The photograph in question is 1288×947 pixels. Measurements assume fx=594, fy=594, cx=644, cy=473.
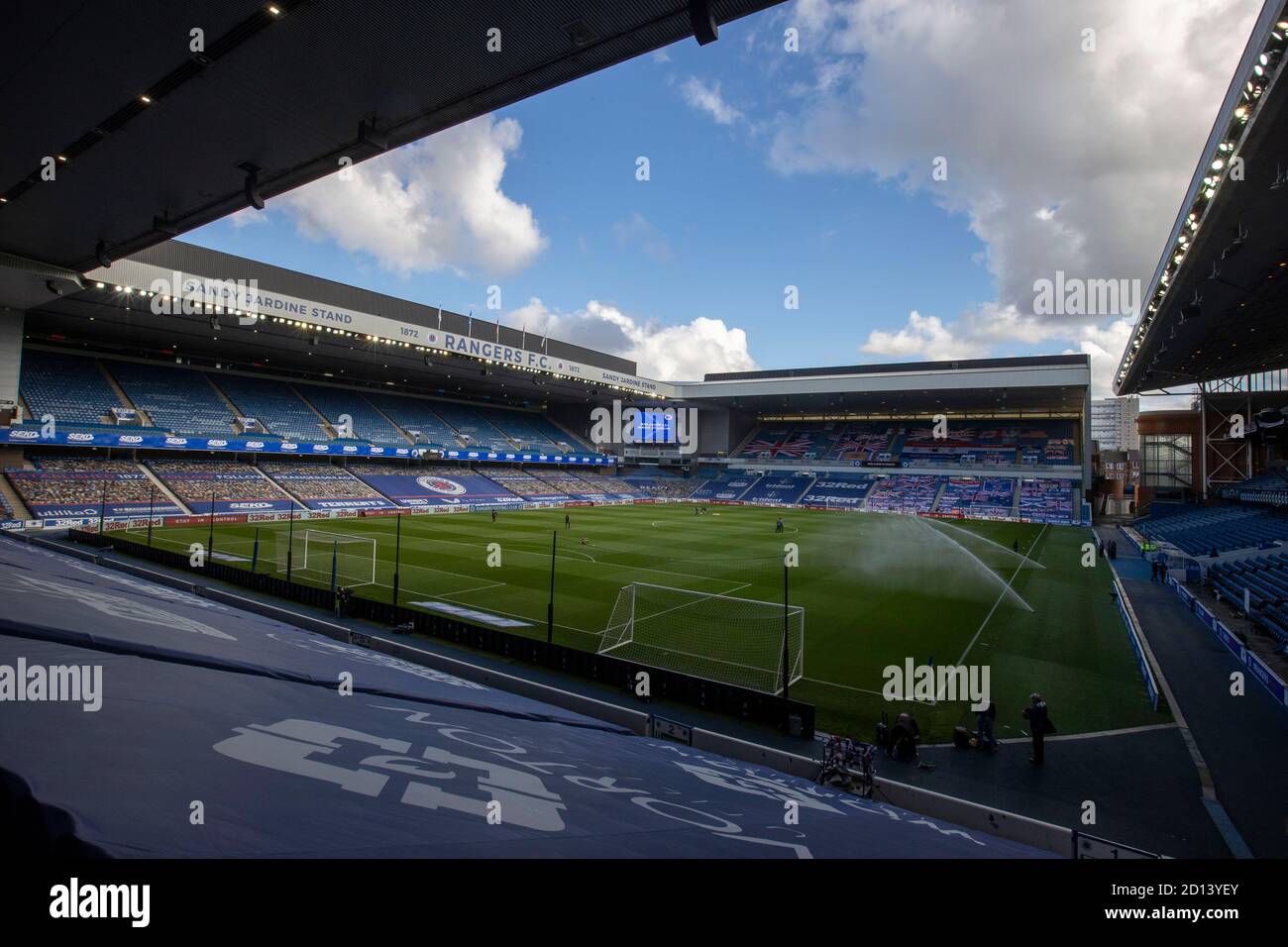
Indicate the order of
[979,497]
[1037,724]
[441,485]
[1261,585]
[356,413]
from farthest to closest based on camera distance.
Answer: [979,497] → [356,413] → [441,485] → [1261,585] → [1037,724]

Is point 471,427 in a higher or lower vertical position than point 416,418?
lower

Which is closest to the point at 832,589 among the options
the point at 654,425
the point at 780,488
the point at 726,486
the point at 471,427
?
the point at 780,488

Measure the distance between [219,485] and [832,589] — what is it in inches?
1634

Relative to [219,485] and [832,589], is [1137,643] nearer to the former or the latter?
[832,589]

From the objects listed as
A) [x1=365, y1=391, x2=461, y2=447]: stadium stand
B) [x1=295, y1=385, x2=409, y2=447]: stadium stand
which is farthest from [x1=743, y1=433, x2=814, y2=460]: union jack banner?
[x1=295, y1=385, x2=409, y2=447]: stadium stand

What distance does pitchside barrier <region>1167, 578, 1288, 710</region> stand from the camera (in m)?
12.5

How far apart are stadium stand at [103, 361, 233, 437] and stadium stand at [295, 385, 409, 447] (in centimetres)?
820

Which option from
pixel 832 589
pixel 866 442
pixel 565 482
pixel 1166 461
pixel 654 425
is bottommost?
pixel 832 589

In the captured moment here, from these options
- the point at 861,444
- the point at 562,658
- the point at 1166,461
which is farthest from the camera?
the point at 861,444

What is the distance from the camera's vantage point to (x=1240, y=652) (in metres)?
14.8

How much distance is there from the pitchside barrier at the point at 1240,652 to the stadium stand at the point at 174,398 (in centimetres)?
5394

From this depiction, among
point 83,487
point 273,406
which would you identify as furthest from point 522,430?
point 83,487

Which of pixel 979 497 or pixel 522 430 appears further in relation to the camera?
pixel 522 430
